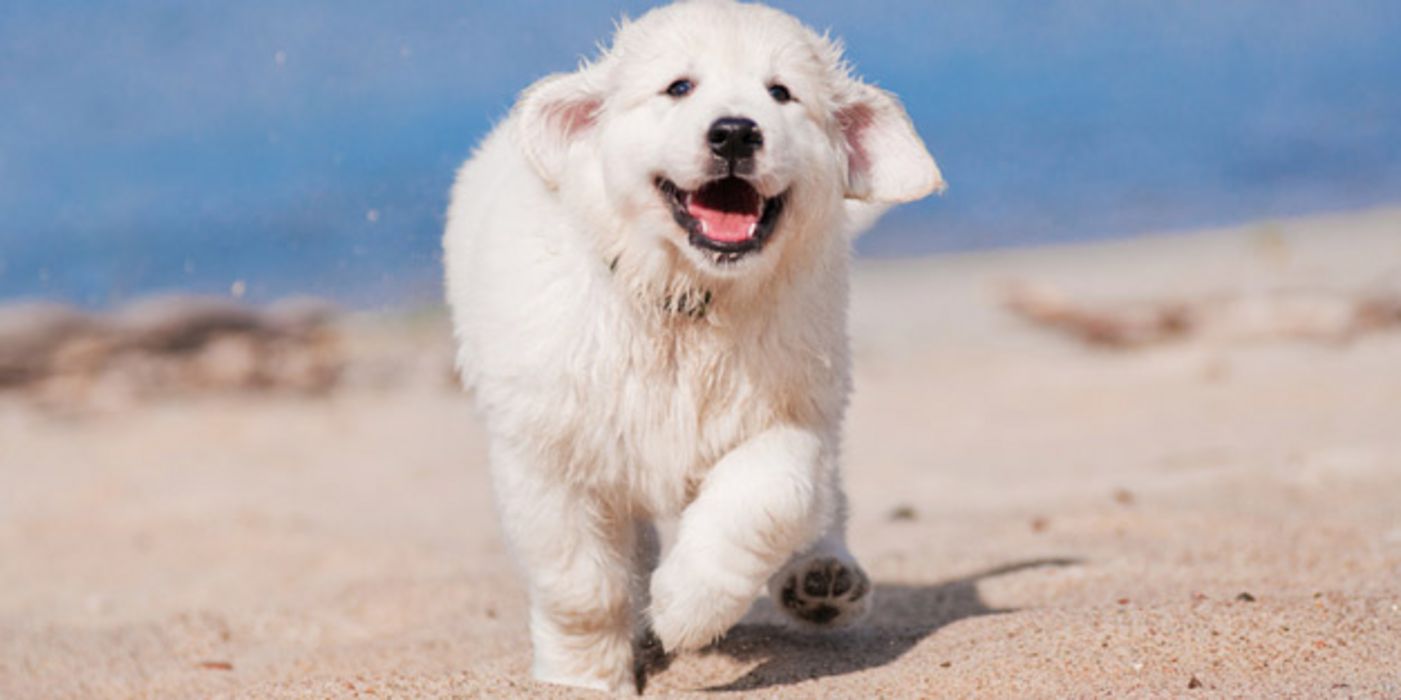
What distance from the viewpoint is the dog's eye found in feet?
12.4

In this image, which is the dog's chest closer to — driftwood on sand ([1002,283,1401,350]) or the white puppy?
the white puppy

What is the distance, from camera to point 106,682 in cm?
465

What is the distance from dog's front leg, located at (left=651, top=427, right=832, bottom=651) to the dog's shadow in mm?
384

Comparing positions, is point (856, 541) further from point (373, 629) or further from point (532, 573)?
point (532, 573)

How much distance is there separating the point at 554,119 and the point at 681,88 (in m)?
0.35

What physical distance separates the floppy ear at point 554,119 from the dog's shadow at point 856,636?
4.60ft

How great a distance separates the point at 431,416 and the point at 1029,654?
7.29m

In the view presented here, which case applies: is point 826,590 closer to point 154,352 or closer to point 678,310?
point 678,310

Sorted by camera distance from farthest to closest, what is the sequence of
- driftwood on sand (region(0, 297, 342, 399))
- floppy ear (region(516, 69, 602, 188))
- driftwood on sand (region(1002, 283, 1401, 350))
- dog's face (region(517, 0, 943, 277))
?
driftwood on sand (region(0, 297, 342, 399))
driftwood on sand (region(1002, 283, 1401, 350))
floppy ear (region(516, 69, 602, 188))
dog's face (region(517, 0, 943, 277))

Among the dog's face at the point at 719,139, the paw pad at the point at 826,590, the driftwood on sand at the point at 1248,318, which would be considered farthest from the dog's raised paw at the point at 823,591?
the driftwood on sand at the point at 1248,318

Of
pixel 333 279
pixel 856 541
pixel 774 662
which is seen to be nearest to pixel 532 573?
pixel 774 662

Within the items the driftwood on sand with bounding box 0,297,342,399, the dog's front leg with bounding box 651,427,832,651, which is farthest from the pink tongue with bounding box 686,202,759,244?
the driftwood on sand with bounding box 0,297,342,399

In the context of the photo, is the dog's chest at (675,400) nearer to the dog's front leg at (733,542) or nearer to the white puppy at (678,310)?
the white puppy at (678,310)

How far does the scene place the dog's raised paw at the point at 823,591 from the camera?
4398 millimetres
